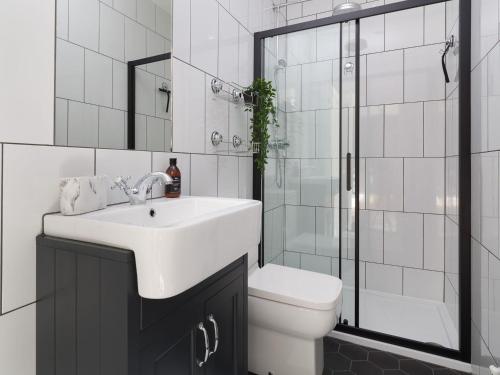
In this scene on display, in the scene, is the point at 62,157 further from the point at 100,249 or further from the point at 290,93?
the point at 290,93

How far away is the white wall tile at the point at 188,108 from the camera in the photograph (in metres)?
1.39

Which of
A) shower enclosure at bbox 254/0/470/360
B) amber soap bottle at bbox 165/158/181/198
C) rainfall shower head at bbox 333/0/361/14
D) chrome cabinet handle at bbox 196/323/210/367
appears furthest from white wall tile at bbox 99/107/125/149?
rainfall shower head at bbox 333/0/361/14

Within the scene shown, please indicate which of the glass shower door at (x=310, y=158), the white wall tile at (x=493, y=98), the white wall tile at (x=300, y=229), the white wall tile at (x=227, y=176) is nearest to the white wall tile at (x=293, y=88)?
the glass shower door at (x=310, y=158)

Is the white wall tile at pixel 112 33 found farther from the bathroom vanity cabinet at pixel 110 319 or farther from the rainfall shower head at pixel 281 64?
the rainfall shower head at pixel 281 64

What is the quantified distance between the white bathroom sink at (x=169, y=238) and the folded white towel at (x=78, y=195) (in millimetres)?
26

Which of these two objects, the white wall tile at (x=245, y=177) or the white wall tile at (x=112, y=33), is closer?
the white wall tile at (x=112, y=33)

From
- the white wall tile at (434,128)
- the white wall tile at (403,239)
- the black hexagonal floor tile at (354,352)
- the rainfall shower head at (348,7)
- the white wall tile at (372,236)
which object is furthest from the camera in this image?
the white wall tile at (372,236)

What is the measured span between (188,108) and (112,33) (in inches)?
18.1

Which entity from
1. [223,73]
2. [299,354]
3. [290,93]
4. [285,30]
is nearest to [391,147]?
[290,93]

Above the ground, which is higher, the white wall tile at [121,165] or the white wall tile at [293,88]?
the white wall tile at [293,88]

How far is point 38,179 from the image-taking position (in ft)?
2.78

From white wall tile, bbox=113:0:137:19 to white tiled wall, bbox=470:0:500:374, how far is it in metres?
1.35

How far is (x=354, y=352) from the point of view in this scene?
178 cm

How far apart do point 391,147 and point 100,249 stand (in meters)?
2.40
